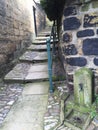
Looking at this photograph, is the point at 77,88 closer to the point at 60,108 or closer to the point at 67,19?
the point at 60,108

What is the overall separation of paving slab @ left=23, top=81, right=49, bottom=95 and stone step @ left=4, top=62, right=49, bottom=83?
166 mm

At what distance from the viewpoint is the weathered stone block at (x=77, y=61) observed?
9.34 feet

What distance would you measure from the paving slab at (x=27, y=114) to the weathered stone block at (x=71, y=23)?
1.26m

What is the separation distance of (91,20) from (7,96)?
6.57 feet

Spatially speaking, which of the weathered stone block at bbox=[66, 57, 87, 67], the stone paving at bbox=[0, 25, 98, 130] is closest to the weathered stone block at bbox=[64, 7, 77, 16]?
the weathered stone block at bbox=[66, 57, 87, 67]

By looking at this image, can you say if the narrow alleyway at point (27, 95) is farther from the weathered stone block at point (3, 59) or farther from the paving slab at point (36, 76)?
the weathered stone block at point (3, 59)

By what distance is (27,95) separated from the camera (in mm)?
3602

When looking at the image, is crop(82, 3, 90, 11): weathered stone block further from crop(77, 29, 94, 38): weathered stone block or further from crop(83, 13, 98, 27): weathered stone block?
crop(77, 29, 94, 38): weathered stone block

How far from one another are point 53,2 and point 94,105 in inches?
72.5

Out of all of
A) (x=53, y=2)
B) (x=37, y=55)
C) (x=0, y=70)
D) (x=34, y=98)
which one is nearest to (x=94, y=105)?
(x=34, y=98)

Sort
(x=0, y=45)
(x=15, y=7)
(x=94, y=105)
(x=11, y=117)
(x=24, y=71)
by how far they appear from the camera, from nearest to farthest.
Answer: (x=94, y=105), (x=11, y=117), (x=0, y=45), (x=24, y=71), (x=15, y=7)

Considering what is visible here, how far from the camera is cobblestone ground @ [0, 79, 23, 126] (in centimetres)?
307

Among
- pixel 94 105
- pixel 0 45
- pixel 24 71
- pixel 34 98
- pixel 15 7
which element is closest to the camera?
pixel 94 105

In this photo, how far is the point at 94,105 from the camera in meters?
2.63
